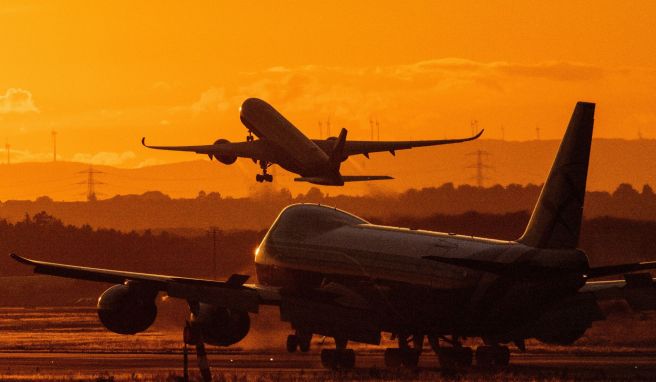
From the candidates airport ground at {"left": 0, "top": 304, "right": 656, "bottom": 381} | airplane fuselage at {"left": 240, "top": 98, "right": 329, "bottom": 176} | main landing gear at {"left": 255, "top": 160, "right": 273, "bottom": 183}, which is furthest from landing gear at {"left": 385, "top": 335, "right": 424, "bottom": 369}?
main landing gear at {"left": 255, "top": 160, "right": 273, "bottom": 183}

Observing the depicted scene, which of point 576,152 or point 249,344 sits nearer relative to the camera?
point 576,152

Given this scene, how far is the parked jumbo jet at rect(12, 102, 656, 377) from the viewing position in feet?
175

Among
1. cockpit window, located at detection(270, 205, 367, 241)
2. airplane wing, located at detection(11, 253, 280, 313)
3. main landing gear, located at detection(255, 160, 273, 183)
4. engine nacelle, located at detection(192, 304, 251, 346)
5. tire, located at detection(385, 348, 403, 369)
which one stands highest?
main landing gear, located at detection(255, 160, 273, 183)

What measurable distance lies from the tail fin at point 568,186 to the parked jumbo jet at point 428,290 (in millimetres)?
33

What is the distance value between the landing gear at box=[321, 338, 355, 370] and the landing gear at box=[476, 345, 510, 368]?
470 centimetres

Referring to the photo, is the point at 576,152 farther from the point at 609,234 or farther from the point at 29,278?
the point at 29,278

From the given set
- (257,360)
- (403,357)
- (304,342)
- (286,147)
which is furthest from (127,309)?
(286,147)

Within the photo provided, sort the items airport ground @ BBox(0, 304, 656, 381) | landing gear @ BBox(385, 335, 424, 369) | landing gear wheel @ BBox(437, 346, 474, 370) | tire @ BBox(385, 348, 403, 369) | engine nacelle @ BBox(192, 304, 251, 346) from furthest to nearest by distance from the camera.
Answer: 1. tire @ BBox(385, 348, 403, 369)
2. landing gear @ BBox(385, 335, 424, 369)
3. landing gear wheel @ BBox(437, 346, 474, 370)
4. engine nacelle @ BBox(192, 304, 251, 346)
5. airport ground @ BBox(0, 304, 656, 381)

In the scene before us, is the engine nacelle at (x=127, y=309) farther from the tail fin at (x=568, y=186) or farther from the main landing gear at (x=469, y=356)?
the tail fin at (x=568, y=186)

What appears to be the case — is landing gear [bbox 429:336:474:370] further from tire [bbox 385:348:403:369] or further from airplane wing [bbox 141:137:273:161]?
airplane wing [bbox 141:137:273:161]

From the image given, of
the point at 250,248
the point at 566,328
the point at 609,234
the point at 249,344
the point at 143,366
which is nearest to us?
the point at 566,328

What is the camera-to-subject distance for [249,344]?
7206cm

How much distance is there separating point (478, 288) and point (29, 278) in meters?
115

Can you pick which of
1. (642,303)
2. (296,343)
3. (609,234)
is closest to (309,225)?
(296,343)
